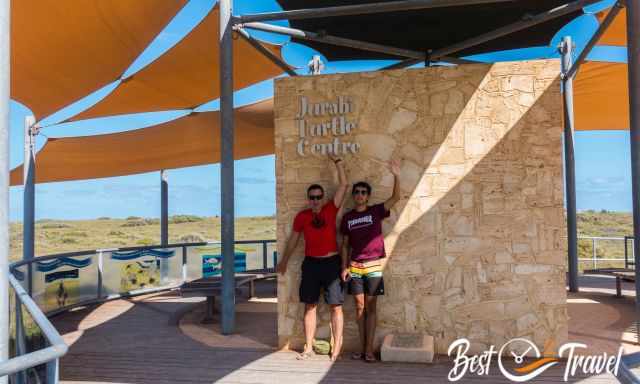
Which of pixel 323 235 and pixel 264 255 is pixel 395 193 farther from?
pixel 264 255

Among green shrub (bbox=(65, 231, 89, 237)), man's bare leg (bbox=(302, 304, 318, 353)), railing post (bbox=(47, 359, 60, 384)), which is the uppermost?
railing post (bbox=(47, 359, 60, 384))

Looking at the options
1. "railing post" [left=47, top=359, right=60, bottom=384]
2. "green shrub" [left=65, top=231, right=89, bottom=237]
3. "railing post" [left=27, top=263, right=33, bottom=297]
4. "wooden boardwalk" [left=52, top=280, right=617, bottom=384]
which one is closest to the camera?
"railing post" [left=47, top=359, right=60, bottom=384]

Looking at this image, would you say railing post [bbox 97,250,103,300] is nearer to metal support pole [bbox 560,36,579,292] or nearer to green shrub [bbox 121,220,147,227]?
metal support pole [bbox 560,36,579,292]

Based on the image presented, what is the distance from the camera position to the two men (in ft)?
15.6

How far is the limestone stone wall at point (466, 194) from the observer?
4809 mm

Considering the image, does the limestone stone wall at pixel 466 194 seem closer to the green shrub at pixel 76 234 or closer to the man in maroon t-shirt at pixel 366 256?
the man in maroon t-shirt at pixel 366 256

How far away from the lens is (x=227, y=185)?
5.92 meters

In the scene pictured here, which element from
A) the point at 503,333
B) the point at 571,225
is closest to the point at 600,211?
the point at 571,225

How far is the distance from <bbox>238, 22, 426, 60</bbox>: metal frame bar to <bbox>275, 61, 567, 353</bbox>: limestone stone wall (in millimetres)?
1509

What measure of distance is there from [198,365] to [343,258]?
1633mm

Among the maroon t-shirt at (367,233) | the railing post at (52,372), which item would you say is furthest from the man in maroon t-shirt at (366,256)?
the railing post at (52,372)

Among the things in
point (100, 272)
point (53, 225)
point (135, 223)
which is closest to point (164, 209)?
point (100, 272)

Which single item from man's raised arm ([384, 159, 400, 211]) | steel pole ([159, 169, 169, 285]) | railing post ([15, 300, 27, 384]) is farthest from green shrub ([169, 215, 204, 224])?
railing post ([15, 300, 27, 384])

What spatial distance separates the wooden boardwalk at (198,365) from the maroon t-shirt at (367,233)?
98cm
